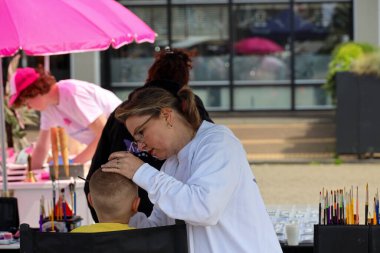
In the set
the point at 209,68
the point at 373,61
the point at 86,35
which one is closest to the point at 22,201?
the point at 86,35

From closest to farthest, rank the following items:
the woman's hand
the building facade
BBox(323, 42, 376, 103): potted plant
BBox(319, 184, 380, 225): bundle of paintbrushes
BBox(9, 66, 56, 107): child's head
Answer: the woman's hand < BBox(319, 184, 380, 225): bundle of paintbrushes < BBox(9, 66, 56, 107): child's head < BBox(323, 42, 376, 103): potted plant < the building facade

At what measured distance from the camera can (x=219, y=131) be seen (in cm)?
286

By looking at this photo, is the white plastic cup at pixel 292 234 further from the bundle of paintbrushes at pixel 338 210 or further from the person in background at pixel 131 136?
the person in background at pixel 131 136

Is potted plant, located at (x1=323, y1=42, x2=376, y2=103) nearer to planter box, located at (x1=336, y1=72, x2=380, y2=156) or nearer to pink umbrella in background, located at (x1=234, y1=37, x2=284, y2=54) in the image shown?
planter box, located at (x1=336, y1=72, x2=380, y2=156)

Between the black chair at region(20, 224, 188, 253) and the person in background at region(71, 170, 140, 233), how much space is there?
0.32 feet

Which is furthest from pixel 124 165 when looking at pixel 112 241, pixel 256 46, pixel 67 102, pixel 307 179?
pixel 256 46

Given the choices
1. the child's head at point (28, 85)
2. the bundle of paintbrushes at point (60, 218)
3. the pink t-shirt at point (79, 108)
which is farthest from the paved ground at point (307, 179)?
the bundle of paintbrushes at point (60, 218)

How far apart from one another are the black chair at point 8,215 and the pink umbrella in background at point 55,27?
79 cm

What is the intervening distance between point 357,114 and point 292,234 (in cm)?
838

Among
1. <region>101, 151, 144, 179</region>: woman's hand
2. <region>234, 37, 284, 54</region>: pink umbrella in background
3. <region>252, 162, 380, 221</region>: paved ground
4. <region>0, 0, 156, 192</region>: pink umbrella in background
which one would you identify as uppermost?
<region>0, 0, 156, 192</region>: pink umbrella in background

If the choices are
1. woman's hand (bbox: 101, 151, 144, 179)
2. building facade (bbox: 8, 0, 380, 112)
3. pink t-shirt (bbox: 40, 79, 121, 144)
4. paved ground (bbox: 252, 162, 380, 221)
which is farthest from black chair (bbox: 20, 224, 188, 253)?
building facade (bbox: 8, 0, 380, 112)

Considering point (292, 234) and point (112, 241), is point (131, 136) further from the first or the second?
point (112, 241)

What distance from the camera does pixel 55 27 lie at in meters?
4.81

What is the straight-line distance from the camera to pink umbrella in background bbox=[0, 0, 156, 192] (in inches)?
183
